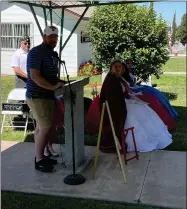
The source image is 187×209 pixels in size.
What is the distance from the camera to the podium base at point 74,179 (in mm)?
4695

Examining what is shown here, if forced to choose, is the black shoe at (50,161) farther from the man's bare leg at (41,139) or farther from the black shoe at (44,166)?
the man's bare leg at (41,139)

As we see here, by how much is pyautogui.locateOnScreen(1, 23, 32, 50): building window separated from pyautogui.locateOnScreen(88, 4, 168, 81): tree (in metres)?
8.37

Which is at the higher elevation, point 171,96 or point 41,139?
point 171,96

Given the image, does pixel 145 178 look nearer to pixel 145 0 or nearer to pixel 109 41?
pixel 145 0

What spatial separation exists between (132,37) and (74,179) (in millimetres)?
6874

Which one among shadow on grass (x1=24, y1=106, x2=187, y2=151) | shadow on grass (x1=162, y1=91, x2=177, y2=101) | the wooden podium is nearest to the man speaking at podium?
the wooden podium

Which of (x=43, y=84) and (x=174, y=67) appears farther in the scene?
(x=174, y=67)

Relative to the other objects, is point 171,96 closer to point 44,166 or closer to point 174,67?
point 44,166

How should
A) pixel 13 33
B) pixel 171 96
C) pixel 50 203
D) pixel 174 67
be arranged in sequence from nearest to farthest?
1. pixel 50 203
2. pixel 171 96
3. pixel 13 33
4. pixel 174 67

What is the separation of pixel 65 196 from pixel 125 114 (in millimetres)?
1970

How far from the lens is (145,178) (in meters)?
4.92

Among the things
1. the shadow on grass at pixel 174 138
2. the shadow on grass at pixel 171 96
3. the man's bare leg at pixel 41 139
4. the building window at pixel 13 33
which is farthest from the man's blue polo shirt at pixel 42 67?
the building window at pixel 13 33

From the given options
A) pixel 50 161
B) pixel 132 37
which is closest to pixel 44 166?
pixel 50 161

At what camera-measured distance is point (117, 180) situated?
191 inches
